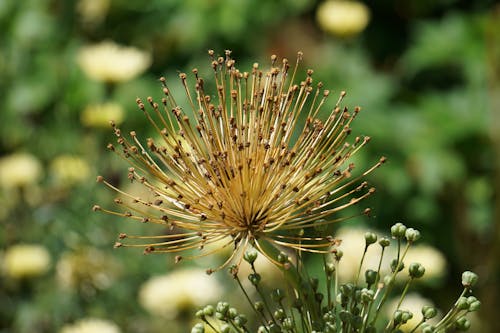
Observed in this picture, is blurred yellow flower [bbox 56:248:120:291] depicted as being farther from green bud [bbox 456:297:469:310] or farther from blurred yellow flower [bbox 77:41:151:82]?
green bud [bbox 456:297:469:310]

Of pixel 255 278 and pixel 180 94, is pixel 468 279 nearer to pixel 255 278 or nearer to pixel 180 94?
pixel 255 278

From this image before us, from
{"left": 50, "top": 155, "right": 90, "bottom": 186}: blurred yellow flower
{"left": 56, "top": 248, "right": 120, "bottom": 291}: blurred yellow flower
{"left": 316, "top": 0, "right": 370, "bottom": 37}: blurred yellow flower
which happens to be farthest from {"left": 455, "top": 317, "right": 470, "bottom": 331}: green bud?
{"left": 316, "top": 0, "right": 370, "bottom": 37}: blurred yellow flower

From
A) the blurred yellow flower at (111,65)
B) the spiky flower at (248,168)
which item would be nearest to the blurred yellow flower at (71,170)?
the blurred yellow flower at (111,65)

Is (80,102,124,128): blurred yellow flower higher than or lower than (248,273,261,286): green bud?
lower

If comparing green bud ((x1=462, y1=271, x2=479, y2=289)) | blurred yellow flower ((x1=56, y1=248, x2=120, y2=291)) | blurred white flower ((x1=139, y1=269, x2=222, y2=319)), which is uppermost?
green bud ((x1=462, y1=271, x2=479, y2=289))

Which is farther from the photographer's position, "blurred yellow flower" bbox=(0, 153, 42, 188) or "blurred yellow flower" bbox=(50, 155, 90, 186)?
"blurred yellow flower" bbox=(0, 153, 42, 188)
